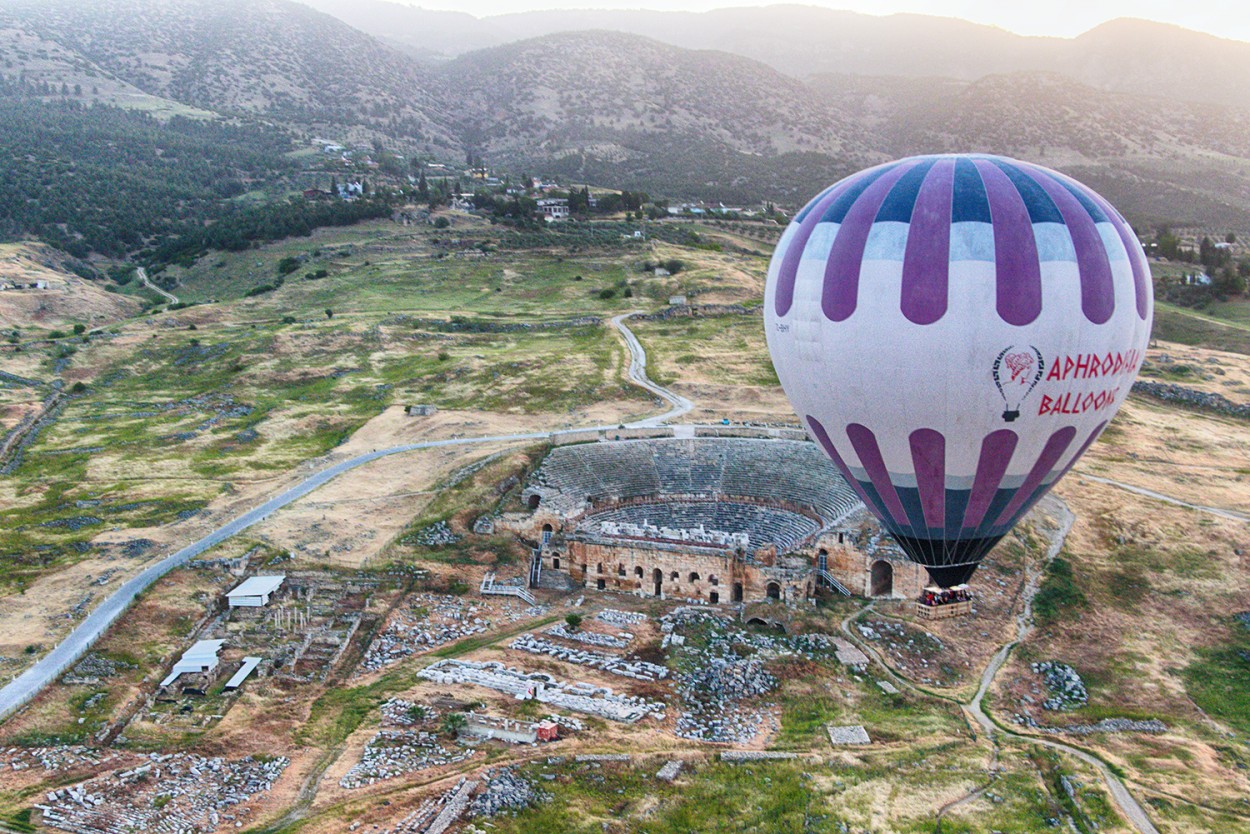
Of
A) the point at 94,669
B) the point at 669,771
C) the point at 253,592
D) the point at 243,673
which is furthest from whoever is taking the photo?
the point at 253,592

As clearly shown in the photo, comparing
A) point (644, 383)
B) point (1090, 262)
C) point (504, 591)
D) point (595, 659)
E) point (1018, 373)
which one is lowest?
point (504, 591)

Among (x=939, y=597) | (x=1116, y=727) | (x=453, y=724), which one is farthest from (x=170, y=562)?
(x=1116, y=727)

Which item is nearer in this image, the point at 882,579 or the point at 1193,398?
the point at 882,579

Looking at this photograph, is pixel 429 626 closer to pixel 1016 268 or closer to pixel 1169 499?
pixel 1016 268

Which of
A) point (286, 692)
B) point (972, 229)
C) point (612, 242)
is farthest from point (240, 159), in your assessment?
point (972, 229)

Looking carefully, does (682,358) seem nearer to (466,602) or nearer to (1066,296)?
(466,602)
